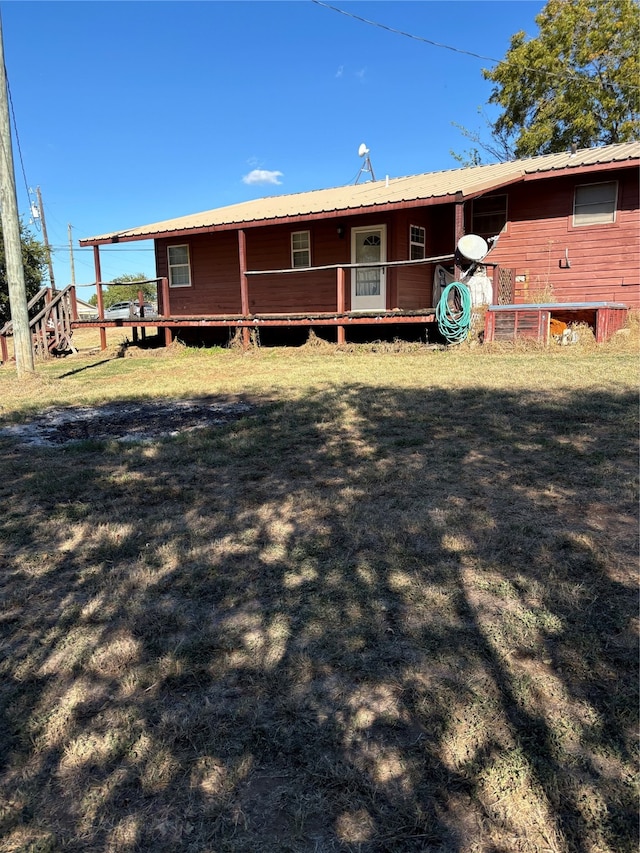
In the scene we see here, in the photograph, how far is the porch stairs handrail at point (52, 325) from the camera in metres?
14.8

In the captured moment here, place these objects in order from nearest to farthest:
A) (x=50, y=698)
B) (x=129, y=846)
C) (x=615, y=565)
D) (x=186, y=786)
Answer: (x=129, y=846) → (x=186, y=786) → (x=50, y=698) → (x=615, y=565)

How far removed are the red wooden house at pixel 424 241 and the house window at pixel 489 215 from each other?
Result: 0.02 meters

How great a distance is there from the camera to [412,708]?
1.86 meters

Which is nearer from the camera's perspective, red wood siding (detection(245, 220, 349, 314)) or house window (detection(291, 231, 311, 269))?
red wood siding (detection(245, 220, 349, 314))

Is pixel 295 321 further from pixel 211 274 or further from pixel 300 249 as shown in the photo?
pixel 211 274

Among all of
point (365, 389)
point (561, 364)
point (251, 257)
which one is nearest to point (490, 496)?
point (365, 389)

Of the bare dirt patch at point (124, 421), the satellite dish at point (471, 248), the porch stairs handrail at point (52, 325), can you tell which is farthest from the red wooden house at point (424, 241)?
the bare dirt patch at point (124, 421)

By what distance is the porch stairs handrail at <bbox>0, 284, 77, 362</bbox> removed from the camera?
14.8m

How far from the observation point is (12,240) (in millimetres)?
9391

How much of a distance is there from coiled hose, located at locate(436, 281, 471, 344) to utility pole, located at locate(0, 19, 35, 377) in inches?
281

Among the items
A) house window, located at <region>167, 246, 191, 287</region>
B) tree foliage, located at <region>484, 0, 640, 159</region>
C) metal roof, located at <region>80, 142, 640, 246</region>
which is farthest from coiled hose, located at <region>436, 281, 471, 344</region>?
tree foliage, located at <region>484, 0, 640, 159</region>

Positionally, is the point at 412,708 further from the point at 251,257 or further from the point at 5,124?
the point at 251,257

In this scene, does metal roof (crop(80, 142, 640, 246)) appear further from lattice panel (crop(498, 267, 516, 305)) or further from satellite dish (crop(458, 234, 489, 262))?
lattice panel (crop(498, 267, 516, 305))

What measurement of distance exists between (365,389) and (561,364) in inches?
127
